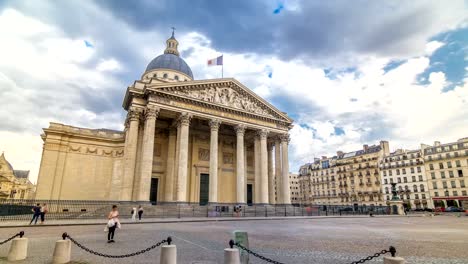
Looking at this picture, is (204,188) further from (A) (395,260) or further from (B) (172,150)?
(A) (395,260)

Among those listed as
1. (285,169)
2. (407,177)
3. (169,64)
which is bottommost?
(285,169)

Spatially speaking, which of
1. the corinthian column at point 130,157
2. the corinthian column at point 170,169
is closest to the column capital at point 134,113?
the corinthian column at point 130,157

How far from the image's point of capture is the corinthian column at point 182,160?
24.9m

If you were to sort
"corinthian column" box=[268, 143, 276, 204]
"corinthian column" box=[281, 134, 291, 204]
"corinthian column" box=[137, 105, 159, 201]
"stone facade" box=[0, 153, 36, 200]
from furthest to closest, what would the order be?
"stone facade" box=[0, 153, 36, 200], "corinthian column" box=[268, 143, 276, 204], "corinthian column" box=[281, 134, 291, 204], "corinthian column" box=[137, 105, 159, 201]

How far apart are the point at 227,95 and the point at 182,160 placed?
9749mm

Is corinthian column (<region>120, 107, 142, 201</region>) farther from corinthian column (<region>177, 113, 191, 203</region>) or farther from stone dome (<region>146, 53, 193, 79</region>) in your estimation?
stone dome (<region>146, 53, 193, 79</region>)

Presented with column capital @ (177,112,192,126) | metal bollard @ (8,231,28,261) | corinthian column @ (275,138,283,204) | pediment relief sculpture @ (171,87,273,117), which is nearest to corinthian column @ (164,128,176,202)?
column capital @ (177,112,192,126)

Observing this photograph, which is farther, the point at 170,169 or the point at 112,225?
the point at 170,169

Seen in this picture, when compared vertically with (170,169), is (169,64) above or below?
above

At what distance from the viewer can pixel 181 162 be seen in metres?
25.5

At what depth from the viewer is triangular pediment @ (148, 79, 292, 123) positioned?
27653 mm

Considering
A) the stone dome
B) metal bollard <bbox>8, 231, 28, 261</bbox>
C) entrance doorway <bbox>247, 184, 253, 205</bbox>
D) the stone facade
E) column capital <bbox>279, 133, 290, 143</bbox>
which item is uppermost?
the stone dome

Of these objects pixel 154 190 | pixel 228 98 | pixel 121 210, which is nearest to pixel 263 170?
pixel 228 98

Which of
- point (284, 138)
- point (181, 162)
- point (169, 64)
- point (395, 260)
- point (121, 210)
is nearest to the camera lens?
point (395, 260)
